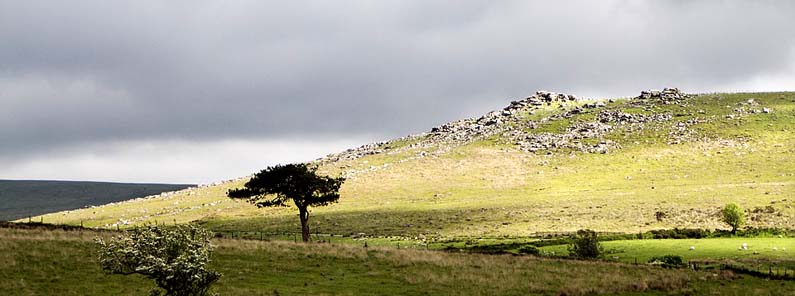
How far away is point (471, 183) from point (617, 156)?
43720 mm

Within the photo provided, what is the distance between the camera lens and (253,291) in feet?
136

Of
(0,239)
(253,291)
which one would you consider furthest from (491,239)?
(0,239)

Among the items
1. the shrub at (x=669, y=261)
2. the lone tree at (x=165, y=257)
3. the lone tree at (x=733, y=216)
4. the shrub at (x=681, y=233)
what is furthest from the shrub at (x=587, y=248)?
the lone tree at (x=165, y=257)

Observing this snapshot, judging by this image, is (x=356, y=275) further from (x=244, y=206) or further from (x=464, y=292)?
(x=244, y=206)

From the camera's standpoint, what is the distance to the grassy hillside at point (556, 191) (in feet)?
327

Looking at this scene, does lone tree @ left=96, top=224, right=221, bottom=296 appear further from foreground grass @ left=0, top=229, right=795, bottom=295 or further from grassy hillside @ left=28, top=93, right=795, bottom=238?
grassy hillside @ left=28, top=93, right=795, bottom=238

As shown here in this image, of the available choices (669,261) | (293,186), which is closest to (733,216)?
(669,261)

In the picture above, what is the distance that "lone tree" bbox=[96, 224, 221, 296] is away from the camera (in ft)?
96.3

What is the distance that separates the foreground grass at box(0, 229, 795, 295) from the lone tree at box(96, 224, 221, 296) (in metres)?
10.4

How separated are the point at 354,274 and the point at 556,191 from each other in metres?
97.4

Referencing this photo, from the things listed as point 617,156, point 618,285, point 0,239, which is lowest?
point 618,285

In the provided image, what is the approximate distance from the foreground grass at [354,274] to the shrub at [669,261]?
382 cm

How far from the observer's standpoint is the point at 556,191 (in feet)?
456

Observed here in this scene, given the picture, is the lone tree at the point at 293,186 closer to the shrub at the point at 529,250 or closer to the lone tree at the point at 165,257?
the shrub at the point at 529,250
